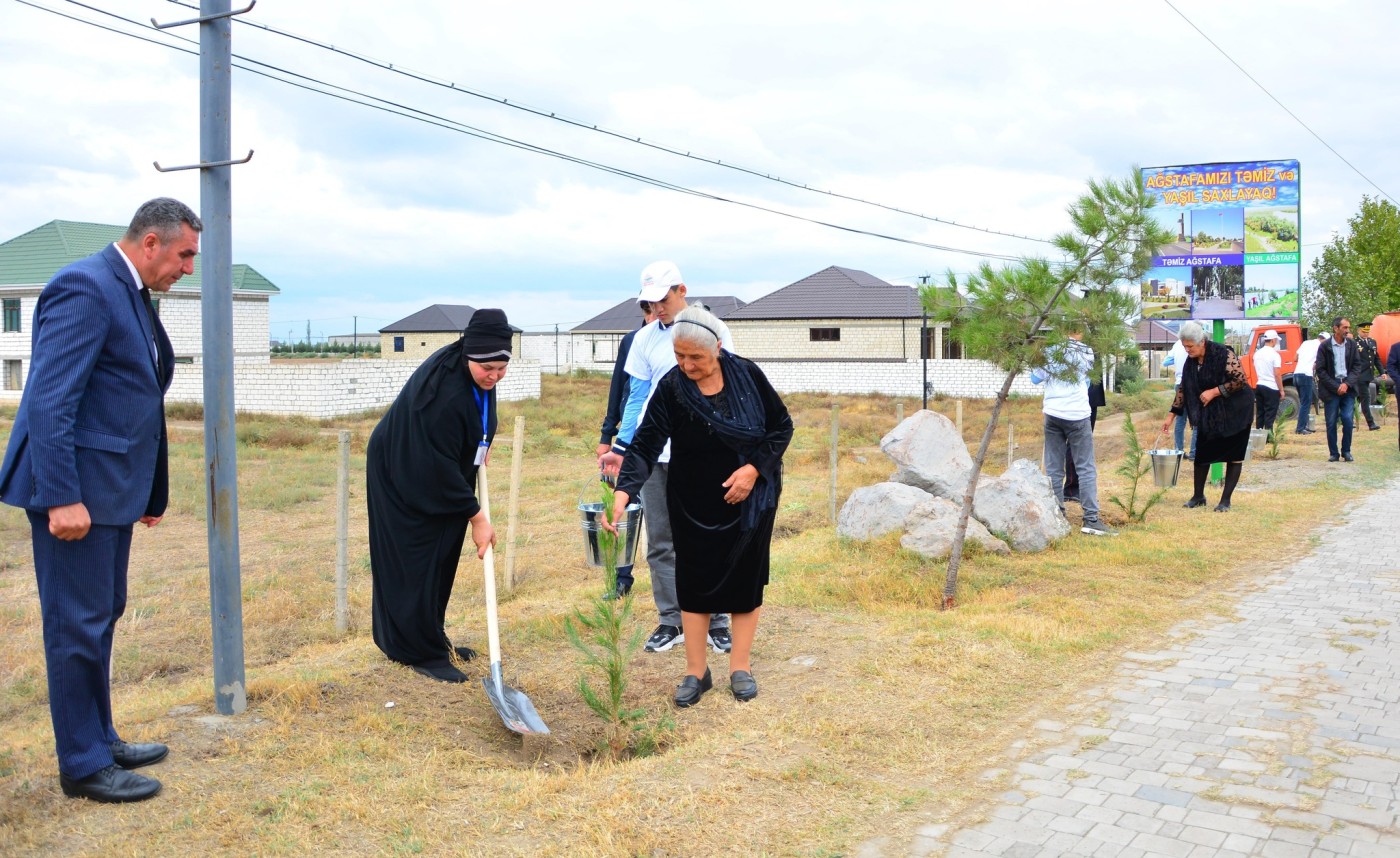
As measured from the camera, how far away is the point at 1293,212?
2469cm

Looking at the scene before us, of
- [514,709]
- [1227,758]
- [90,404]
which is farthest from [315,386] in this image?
[1227,758]

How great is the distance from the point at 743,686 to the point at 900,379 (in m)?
37.5

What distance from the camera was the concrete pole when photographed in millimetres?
4324

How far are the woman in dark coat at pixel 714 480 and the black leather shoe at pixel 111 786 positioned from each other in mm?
2038

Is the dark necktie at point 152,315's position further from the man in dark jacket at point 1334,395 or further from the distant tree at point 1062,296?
the man in dark jacket at point 1334,395

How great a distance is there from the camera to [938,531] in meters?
8.09

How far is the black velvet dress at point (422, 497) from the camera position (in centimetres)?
503

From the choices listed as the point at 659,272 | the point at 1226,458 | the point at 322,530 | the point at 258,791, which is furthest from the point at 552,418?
the point at 258,791

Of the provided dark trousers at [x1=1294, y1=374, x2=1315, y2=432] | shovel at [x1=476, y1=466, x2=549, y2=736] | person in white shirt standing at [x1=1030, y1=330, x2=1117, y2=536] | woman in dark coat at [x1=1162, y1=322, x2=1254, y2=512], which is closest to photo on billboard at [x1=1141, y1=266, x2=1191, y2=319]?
dark trousers at [x1=1294, y1=374, x2=1315, y2=432]

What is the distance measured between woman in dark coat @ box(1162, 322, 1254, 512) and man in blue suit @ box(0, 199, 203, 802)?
28.4 ft

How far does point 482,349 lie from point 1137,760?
3.20 m

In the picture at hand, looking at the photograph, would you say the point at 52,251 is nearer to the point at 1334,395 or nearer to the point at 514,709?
the point at 1334,395

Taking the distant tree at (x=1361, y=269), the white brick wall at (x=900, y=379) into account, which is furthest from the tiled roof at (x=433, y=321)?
the distant tree at (x=1361, y=269)

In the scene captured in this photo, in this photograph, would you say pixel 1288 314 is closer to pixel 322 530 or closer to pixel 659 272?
pixel 322 530
